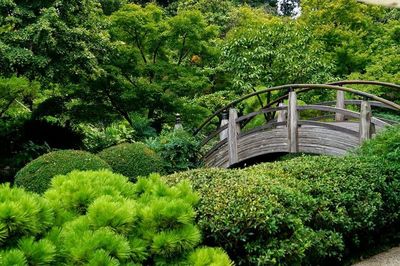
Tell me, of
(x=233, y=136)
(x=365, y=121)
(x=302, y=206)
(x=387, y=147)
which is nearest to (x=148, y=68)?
(x=233, y=136)

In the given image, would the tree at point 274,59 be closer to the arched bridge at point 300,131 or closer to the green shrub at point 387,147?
the arched bridge at point 300,131

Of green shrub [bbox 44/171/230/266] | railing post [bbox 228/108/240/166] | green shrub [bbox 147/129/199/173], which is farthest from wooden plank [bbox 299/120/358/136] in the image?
green shrub [bbox 44/171/230/266]

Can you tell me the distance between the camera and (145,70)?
11.2 metres

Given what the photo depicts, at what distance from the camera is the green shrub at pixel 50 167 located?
22.0 feet

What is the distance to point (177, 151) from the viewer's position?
8812 millimetres

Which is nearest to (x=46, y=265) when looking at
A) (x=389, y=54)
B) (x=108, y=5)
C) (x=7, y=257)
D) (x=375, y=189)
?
(x=7, y=257)

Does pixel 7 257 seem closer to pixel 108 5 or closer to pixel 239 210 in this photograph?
pixel 239 210

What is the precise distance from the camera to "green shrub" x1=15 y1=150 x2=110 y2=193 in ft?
22.0

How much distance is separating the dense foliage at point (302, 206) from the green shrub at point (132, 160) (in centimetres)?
305

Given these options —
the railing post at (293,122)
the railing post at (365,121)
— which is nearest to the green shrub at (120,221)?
the railing post at (365,121)

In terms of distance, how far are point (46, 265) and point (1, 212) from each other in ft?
1.04

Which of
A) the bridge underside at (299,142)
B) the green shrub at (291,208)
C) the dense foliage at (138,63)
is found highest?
the dense foliage at (138,63)

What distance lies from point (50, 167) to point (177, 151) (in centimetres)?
261

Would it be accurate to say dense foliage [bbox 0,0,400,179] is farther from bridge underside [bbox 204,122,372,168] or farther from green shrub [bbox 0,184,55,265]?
green shrub [bbox 0,184,55,265]
